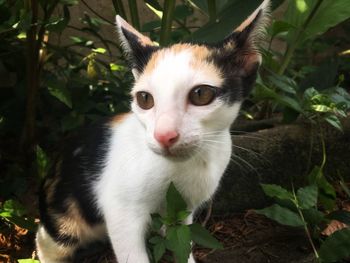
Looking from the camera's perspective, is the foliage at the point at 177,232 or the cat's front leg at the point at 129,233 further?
the cat's front leg at the point at 129,233

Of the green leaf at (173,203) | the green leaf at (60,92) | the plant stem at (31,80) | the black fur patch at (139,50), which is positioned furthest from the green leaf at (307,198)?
the plant stem at (31,80)

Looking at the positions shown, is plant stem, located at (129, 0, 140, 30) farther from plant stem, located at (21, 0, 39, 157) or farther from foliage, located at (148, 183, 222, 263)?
foliage, located at (148, 183, 222, 263)

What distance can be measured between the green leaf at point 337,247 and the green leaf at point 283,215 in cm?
10

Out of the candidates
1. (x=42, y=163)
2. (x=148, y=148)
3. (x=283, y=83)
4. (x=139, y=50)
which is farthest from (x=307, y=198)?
(x=42, y=163)

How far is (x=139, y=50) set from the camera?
1179 millimetres

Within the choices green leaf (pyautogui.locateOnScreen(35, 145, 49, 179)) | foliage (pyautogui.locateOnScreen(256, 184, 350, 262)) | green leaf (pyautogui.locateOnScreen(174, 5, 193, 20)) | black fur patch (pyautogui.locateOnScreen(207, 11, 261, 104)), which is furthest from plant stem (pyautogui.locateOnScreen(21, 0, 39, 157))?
foliage (pyautogui.locateOnScreen(256, 184, 350, 262))

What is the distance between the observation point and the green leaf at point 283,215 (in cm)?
137

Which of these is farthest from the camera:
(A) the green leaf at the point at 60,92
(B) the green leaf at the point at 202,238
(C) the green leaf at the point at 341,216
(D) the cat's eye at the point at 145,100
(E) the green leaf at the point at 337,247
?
(A) the green leaf at the point at 60,92

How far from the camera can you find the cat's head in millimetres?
1008

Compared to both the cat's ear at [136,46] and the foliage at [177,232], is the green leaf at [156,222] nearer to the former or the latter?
the foliage at [177,232]

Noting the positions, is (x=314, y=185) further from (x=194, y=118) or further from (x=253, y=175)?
(x=194, y=118)

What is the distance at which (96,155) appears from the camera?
1347 mm

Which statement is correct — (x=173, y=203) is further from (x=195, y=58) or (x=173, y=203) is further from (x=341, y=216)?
(x=341, y=216)

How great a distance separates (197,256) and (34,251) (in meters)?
0.60
